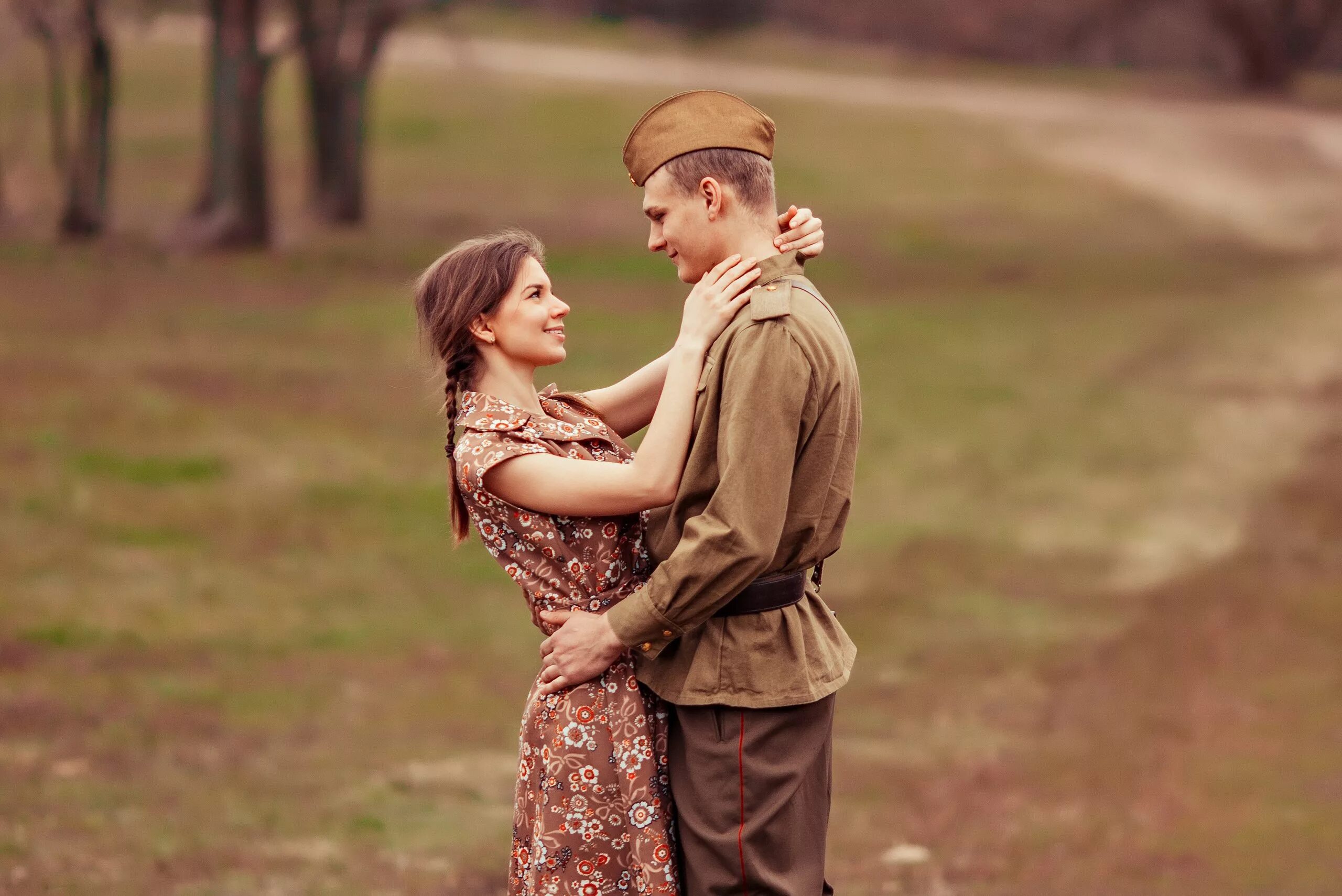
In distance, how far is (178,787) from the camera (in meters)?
6.59

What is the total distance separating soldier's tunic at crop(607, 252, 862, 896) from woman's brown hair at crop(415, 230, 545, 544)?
0.45m

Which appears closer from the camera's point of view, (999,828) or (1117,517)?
(999,828)

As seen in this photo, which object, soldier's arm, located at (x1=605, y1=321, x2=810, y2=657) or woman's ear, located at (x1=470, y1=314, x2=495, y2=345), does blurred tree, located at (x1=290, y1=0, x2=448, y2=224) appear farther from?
soldier's arm, located at (x1=605, y1=321, x2=810, y2=657)

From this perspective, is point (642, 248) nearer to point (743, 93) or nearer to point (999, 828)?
point (743, 93)

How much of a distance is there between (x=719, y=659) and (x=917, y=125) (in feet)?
95.2

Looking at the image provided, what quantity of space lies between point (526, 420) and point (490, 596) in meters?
6.27

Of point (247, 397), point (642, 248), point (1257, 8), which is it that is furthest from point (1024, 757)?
point (1257, 8)

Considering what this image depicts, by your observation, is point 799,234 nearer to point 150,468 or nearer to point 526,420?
point 526,420

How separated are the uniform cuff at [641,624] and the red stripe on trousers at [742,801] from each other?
0.23 meters

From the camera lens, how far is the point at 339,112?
22.9 meters

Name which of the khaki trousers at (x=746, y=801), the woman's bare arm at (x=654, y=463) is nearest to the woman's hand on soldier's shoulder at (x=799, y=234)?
the woman's bare arm at (x=654, y=463)

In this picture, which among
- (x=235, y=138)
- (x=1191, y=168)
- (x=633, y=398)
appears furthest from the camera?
(x=1191, y=168)

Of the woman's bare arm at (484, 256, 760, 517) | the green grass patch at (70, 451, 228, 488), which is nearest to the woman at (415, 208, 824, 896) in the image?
the woman's bare arm at (484, 256, 760, 517)

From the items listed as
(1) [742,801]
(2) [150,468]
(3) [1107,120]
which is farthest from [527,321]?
(3) [1107,120]
